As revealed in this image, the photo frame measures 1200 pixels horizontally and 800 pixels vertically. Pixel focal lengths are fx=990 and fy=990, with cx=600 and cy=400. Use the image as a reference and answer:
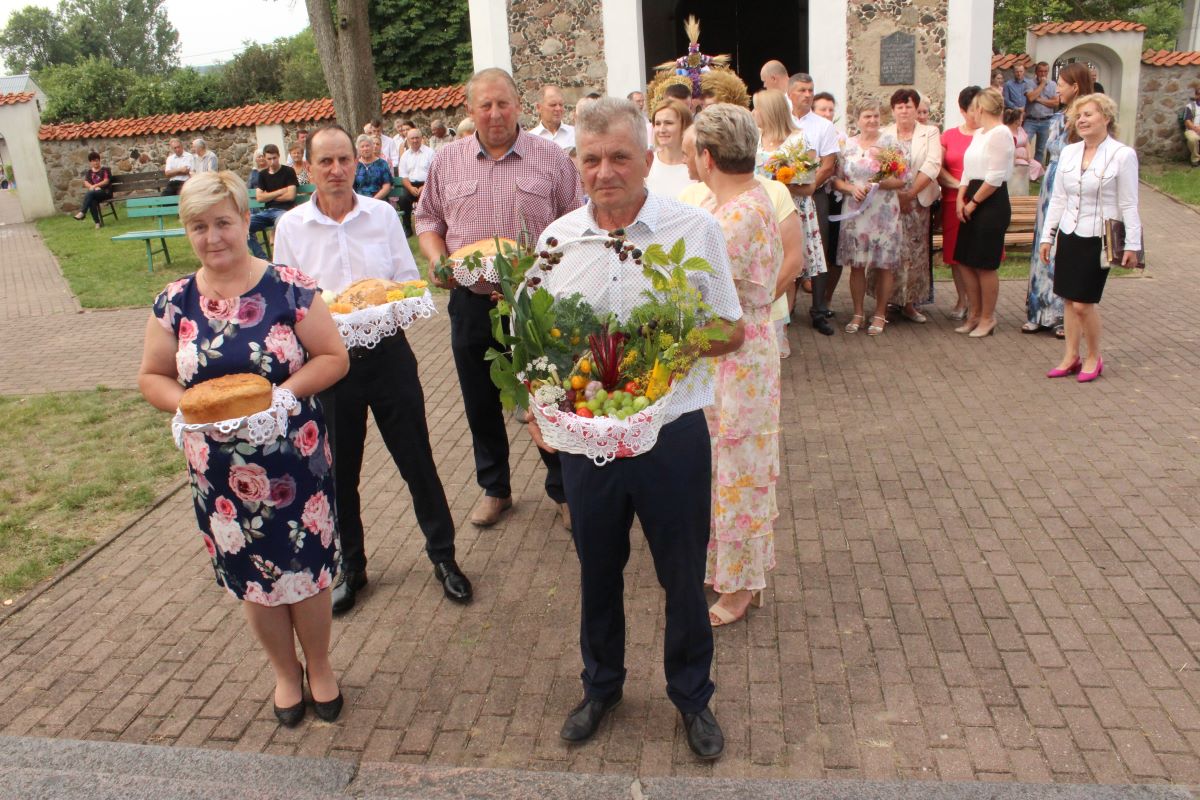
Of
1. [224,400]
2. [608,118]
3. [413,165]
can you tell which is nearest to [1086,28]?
[413,165]

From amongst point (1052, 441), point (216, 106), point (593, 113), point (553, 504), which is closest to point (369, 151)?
point (553, 504)

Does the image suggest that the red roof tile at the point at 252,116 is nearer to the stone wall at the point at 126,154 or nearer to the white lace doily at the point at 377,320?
the stone wall at the point at 126,154

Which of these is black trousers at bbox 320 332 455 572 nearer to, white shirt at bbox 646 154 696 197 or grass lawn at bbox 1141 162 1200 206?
white shirt at bbox 646 154 696 197

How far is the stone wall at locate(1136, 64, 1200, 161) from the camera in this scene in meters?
21.2

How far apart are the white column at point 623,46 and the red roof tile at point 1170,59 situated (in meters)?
12.7

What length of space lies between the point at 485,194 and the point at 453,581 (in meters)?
2.02

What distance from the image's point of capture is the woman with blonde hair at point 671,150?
6.22 metres

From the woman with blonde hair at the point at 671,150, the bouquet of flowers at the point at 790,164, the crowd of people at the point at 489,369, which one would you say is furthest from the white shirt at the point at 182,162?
the crowd of people at the point at 489,369

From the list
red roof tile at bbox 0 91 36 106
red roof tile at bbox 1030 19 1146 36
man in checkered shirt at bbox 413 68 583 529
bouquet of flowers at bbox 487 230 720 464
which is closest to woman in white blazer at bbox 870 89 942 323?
man in checkered shirt at bbox 413 68 583 529

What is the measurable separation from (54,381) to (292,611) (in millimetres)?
7218

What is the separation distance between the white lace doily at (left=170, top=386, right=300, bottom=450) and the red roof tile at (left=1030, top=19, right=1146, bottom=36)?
74.3 feet

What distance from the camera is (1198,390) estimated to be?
23.5 feet

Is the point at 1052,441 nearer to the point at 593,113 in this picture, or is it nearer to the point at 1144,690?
the point at 1144,690

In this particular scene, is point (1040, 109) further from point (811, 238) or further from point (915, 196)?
point (811, 238)
